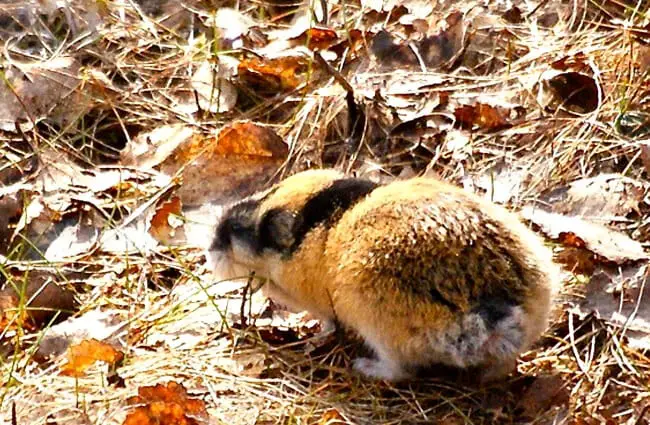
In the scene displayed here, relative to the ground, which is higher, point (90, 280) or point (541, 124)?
point (541, 124)

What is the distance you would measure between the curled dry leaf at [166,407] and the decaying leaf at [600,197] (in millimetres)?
1741

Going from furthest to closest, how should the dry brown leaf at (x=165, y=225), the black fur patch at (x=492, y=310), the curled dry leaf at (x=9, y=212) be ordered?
the curled dry leaf at (x=9, y=212) → the dry brown leaf at (x=165, y=225) → the black fur patch at (x=492, y=310)

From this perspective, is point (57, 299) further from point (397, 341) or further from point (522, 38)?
point (522, 38)

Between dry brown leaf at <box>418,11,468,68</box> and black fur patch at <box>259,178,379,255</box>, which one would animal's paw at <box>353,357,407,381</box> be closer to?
black fur patch at <box>259,178,379,255</box>

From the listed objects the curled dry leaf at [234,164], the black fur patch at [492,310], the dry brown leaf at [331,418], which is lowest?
the curled dry leaf at [234,164]

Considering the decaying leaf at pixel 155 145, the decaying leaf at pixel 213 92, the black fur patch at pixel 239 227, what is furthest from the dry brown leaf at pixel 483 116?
the black fur patch at pixel 239 227

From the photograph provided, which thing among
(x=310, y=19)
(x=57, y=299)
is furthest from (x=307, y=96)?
(x=57, y=299)

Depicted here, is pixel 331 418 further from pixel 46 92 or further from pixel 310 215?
pixel 46 92

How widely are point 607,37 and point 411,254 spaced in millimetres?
2414

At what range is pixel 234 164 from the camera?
5.37 metres

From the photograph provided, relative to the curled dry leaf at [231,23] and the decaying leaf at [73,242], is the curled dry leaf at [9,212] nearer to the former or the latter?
the decaying leaf at [73,242]

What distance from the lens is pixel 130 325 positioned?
4508 millimetres

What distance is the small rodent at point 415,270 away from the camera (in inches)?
146

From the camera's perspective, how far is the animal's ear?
4.16m
